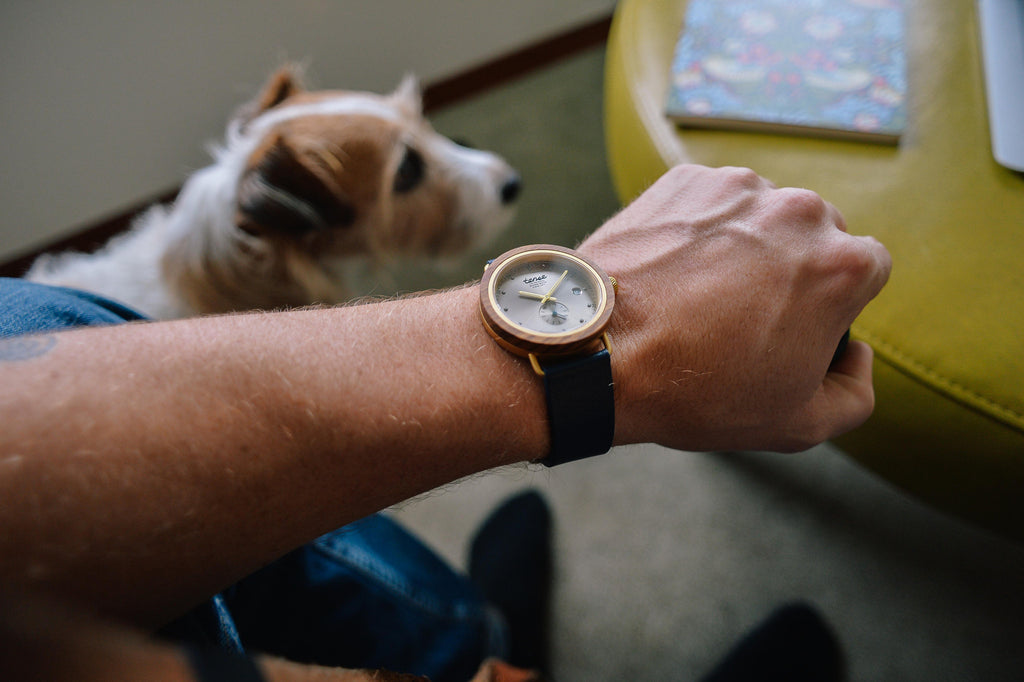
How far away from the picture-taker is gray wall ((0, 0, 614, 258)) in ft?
5.03

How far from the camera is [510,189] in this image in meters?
1.59

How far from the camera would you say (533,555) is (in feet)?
4.09

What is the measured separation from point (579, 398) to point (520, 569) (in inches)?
30.7

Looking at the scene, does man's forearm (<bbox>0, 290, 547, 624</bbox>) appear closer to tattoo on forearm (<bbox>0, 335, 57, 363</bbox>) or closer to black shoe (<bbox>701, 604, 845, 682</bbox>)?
tattoo on forearm (<bbox>0, 335, 57, 363</bbox>)

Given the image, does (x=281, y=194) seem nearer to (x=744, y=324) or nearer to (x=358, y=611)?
(x=358, y=611)

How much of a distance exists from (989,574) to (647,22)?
128cm

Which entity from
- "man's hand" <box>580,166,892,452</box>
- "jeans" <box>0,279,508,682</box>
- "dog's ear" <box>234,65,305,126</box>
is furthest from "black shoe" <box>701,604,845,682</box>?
"dog's ear" <box>234,65,305,126</box>

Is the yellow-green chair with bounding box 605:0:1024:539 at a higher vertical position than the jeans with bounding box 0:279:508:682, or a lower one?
higher

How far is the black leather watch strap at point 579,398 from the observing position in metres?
0.56

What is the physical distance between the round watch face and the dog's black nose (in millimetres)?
984

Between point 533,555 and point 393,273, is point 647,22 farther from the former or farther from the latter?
point 533,555

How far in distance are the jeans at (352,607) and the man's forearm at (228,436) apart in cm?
23

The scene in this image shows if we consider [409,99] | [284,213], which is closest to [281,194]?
[284,213]

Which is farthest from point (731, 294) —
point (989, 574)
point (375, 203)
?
point (989, 574)
